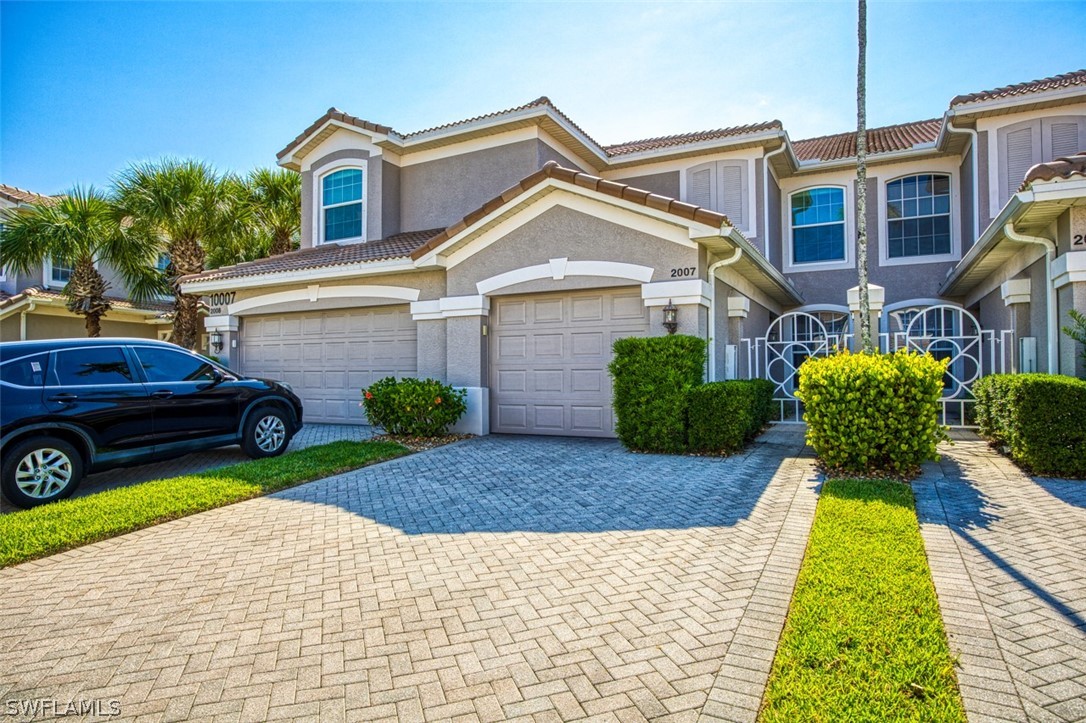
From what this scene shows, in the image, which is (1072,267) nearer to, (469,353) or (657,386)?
(657,386)

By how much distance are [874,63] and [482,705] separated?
39.0 feet

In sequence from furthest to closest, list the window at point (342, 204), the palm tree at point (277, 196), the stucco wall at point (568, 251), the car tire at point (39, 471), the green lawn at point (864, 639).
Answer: the palm tree at point (277, 196), the window at point (342, 204), the stucco wall at point (568, 251), the car tire at point (39, 471), the green lawn at point (864, 639)

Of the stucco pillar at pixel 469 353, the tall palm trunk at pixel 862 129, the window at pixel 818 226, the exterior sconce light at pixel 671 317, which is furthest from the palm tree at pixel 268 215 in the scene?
the tall palm trunk at pixel 862 129

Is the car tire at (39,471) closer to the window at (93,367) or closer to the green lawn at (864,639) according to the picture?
the window at (93,367)

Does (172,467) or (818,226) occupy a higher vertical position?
(818,226)

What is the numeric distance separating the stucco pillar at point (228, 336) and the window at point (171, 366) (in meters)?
6.98

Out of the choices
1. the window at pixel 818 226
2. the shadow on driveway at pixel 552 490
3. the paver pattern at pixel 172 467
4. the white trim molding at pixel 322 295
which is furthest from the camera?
the window at pixel 818 226

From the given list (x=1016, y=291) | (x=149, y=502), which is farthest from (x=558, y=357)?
(x=1016, y=291)

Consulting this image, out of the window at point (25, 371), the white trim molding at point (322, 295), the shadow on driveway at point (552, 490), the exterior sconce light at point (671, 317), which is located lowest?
the shadow on driveway at point (552, 490)

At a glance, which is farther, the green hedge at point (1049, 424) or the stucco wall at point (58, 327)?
the stucco wall at point (58, 327)

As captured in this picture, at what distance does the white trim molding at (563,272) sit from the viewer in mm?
9742

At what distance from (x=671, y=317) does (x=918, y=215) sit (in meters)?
Answer: 10.2

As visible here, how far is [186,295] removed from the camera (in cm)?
1588

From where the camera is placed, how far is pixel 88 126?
365 inches
